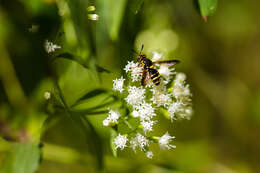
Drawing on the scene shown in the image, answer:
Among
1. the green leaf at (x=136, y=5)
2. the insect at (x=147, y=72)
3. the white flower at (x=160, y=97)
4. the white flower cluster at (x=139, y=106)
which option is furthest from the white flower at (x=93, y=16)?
the white flower at (x=160, y=97)

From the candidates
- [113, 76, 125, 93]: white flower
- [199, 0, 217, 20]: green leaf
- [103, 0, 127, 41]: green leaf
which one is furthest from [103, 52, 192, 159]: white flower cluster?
[199, 0, 217, 20]: green leaf

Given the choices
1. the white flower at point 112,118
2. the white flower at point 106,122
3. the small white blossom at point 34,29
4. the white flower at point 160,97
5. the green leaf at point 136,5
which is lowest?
the white flower at point 106,122

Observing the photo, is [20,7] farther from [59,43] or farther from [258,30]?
[258,30]

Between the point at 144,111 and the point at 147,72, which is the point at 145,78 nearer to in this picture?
the point at 147,72

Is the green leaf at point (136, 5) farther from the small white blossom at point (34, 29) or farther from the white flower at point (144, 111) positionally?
the small white blossom at point (34, 29)

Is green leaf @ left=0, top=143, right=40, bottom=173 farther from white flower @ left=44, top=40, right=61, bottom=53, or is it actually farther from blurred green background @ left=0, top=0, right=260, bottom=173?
white flower @ left=44, top=40, right=61, bottom=53

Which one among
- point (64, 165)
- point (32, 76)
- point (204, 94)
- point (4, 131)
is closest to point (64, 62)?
point (32, 76)
